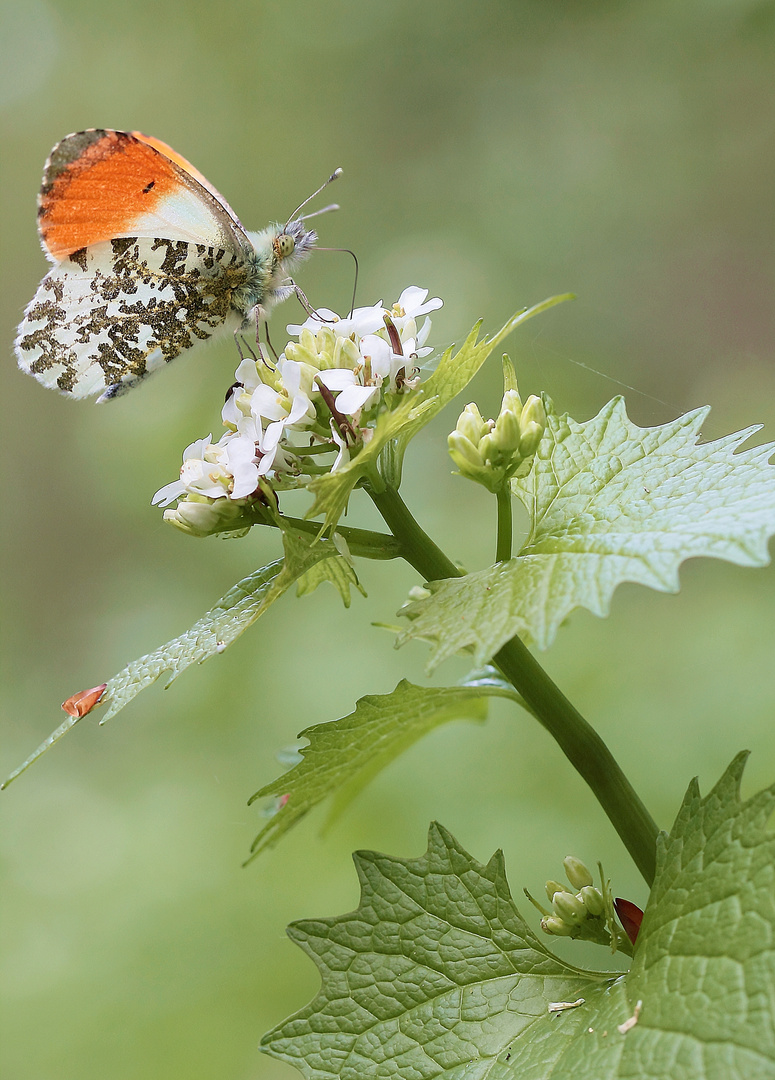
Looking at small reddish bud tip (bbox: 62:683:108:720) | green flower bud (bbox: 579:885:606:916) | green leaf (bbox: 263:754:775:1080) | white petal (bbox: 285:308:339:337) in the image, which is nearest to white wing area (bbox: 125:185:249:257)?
white petal (bbox: 285:308:339:337)

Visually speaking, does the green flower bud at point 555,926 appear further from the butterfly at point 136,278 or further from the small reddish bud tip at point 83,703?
the butterfly at point 136,278

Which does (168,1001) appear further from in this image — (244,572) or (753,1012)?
(753,1012)

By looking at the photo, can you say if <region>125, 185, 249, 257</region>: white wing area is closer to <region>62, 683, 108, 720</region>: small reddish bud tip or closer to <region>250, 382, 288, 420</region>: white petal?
<region>250, 382, 288, 420</region>: white petal

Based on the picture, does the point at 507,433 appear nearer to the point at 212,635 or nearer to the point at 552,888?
the point at 212,635

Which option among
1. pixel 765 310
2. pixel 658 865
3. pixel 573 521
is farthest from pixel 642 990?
pixel 765 310

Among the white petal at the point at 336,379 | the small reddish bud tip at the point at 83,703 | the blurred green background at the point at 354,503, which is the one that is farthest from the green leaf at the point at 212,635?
the blurred green background at the point at 354,503
